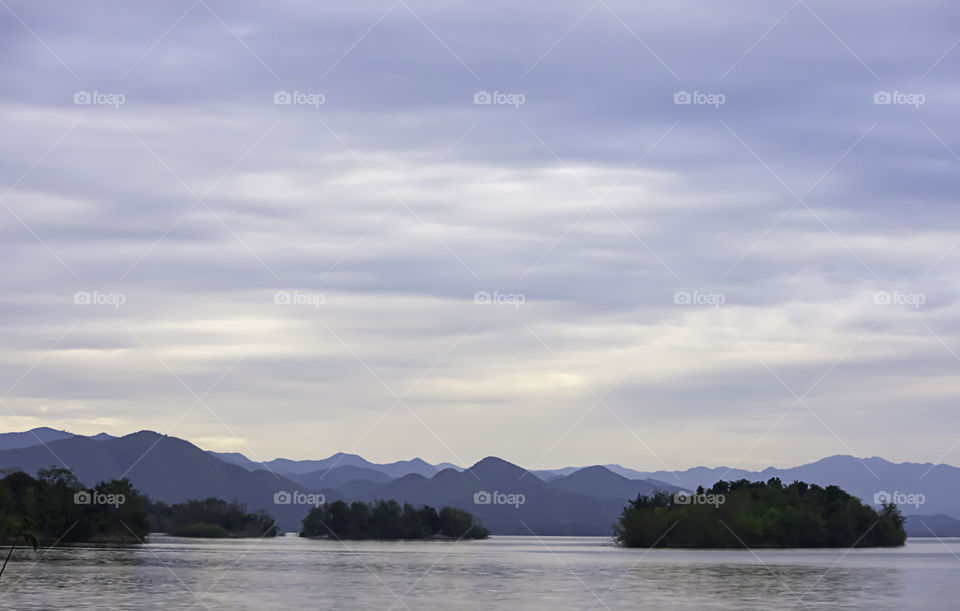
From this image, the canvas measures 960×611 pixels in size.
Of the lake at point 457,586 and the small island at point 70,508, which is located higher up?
the small island at point 70,508

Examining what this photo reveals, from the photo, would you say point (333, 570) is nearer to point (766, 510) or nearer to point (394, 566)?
point (394, 566)

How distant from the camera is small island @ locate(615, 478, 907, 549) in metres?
187

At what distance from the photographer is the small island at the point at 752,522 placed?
7377 inches

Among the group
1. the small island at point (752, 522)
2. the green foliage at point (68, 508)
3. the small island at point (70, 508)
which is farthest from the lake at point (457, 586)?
the small island at point (752, 522)

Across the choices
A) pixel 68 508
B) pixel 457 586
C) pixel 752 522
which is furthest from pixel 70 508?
pixel 457 586

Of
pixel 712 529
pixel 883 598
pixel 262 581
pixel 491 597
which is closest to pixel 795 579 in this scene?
pixel 883 598

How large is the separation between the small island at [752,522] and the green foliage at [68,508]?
256 ft

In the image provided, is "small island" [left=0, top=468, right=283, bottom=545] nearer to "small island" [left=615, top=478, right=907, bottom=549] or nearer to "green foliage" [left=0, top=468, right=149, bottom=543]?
"green foliage" [left=0, top=468, right=149, bottom=543]

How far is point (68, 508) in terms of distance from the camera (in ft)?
527

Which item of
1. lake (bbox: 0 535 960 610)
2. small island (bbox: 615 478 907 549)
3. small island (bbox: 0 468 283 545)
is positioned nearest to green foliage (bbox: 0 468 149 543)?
small island (bbox: 0 468 283 545)

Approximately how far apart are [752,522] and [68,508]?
3950 inches

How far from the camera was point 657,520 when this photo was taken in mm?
192875

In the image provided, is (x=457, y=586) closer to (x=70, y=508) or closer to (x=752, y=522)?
(x=70, y=508)

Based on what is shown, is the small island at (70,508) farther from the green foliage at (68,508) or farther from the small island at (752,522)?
the small island at (752,522)
